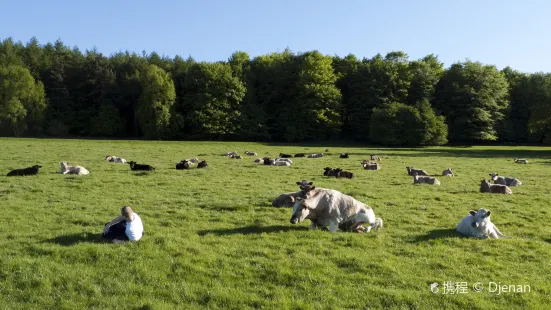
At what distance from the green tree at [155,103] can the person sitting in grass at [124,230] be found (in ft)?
189

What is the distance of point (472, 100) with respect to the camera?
6900 centimetres

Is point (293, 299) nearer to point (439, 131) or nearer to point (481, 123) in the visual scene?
point (439, 131)

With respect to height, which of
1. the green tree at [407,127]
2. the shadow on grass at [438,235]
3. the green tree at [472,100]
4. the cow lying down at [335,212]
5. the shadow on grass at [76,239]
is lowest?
the shadow on grass at [76,239]

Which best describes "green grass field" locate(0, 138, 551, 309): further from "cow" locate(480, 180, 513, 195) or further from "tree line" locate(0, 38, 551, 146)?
"tree line" locate(0, 38, 551, 146)

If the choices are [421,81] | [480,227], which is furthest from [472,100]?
[480,227]

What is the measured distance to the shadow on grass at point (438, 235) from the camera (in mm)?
9930

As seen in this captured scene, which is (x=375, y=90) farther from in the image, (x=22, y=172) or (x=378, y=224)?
(x=378, y=224)

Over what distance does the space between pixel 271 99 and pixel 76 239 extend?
67638 millimetres

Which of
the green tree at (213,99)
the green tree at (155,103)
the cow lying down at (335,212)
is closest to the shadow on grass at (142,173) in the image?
the cow lying down at (335,212)

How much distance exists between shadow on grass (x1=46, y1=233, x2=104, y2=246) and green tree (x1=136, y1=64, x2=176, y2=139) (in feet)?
188

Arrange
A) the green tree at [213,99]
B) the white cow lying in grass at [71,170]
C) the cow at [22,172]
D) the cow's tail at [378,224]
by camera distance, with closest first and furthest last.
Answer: the cow's tail at [378,224]
the cow at [22,172]
the white cow lying in grass at [71,170]
the green tree at [213,99]

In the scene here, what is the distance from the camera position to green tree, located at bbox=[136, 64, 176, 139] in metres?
65.6

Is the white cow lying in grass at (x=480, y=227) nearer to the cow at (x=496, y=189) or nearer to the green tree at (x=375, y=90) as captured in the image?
the cow at (x=496, y=189)

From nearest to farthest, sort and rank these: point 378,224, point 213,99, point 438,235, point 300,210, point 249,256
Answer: point 249,256 < point 300,210 < point 438,235 < point 378,224 < point 213,99
